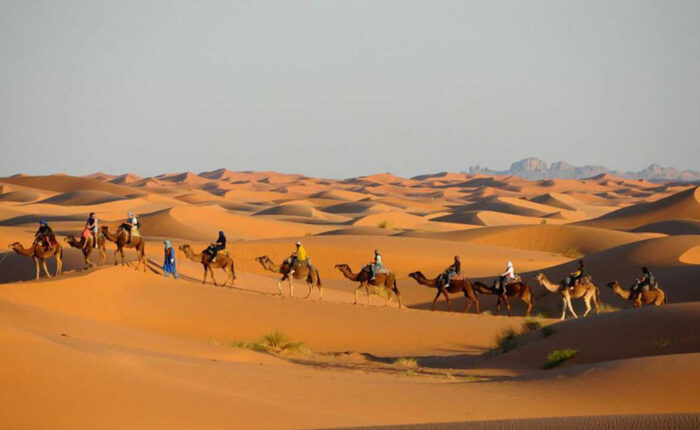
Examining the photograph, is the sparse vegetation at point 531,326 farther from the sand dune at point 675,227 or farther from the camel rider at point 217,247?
the sand dune at point 675,227

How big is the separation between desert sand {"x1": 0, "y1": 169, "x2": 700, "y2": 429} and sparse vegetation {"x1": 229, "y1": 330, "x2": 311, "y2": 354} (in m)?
0.08

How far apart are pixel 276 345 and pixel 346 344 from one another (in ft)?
9.56

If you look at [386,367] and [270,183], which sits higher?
[270,183]

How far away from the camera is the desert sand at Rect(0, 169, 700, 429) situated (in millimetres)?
9297

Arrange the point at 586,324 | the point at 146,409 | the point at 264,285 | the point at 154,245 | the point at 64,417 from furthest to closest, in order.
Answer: the point at 154,245 < the point at 264,285 < the point at 586,324 < the point at 146,409 < the point at 64,417

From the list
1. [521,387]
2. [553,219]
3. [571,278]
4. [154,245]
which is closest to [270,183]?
[553,219]

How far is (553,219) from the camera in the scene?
8469 centimetres

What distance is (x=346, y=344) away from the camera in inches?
914

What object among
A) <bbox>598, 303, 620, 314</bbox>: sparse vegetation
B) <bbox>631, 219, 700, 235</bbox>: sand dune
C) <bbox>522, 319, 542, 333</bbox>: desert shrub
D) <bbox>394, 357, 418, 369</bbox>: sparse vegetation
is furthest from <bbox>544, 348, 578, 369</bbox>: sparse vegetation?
<bbox>631, 219, 700, 235</bbox>: sand dune

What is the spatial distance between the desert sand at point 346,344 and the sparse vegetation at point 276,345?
0.08m

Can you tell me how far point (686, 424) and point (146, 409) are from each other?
4.94m

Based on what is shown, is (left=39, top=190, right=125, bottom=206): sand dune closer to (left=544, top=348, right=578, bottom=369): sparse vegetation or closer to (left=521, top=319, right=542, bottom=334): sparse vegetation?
(left=521, top=319, right=542, bottom=334): sparse vegetation

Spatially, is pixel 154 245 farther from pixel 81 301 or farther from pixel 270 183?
pixel 270 183

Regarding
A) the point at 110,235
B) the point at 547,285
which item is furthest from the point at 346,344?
the point at 110,235
